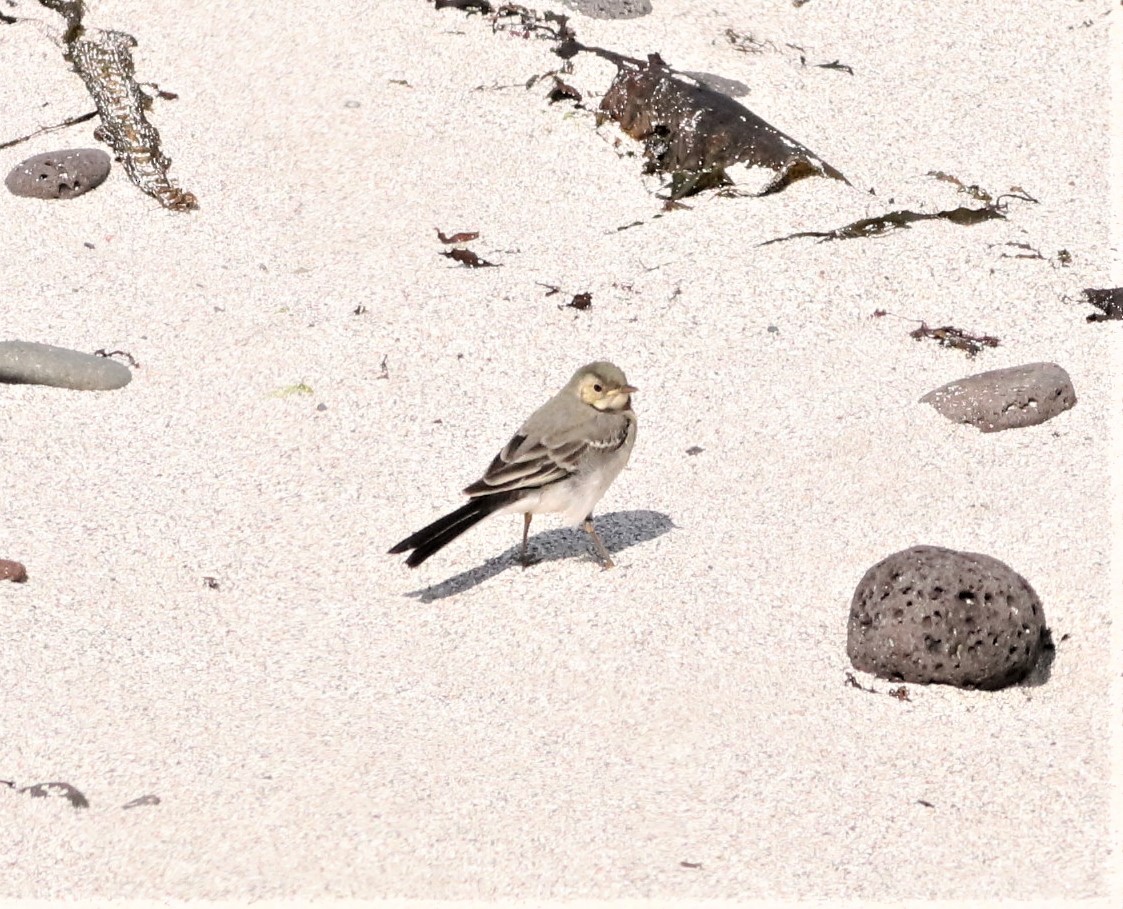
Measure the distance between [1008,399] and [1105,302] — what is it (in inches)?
58.6

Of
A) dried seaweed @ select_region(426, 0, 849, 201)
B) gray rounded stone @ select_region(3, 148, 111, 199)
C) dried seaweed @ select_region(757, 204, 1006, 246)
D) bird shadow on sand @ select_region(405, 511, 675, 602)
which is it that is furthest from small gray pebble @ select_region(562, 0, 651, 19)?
bird shadow on sand @ select_region(405, 511, 675, 602)

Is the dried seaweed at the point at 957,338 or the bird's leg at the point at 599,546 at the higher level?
the dried seaweed at the point at 957,338

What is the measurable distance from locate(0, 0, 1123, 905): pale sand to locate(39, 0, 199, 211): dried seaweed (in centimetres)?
14

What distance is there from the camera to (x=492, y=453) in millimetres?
7668

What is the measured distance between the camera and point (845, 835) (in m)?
4.87

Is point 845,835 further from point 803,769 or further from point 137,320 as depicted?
point 137,320

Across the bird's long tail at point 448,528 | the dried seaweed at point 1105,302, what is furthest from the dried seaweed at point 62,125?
the dried seaweed at point 1105,302

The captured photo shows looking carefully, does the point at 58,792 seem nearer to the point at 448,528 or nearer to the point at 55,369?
the point at 448,528

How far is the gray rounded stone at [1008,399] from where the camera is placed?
301 inches

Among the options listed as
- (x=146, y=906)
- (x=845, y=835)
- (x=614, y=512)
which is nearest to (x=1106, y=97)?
(x=614, y=512)

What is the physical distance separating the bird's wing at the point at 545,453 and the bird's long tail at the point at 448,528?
43 millimetres

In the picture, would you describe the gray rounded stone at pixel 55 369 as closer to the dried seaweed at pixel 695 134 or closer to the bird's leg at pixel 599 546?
the bird's leg at pixel 599 546

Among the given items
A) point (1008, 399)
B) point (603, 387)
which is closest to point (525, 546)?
point (603, 387)

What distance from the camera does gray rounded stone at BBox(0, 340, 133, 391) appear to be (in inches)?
314
